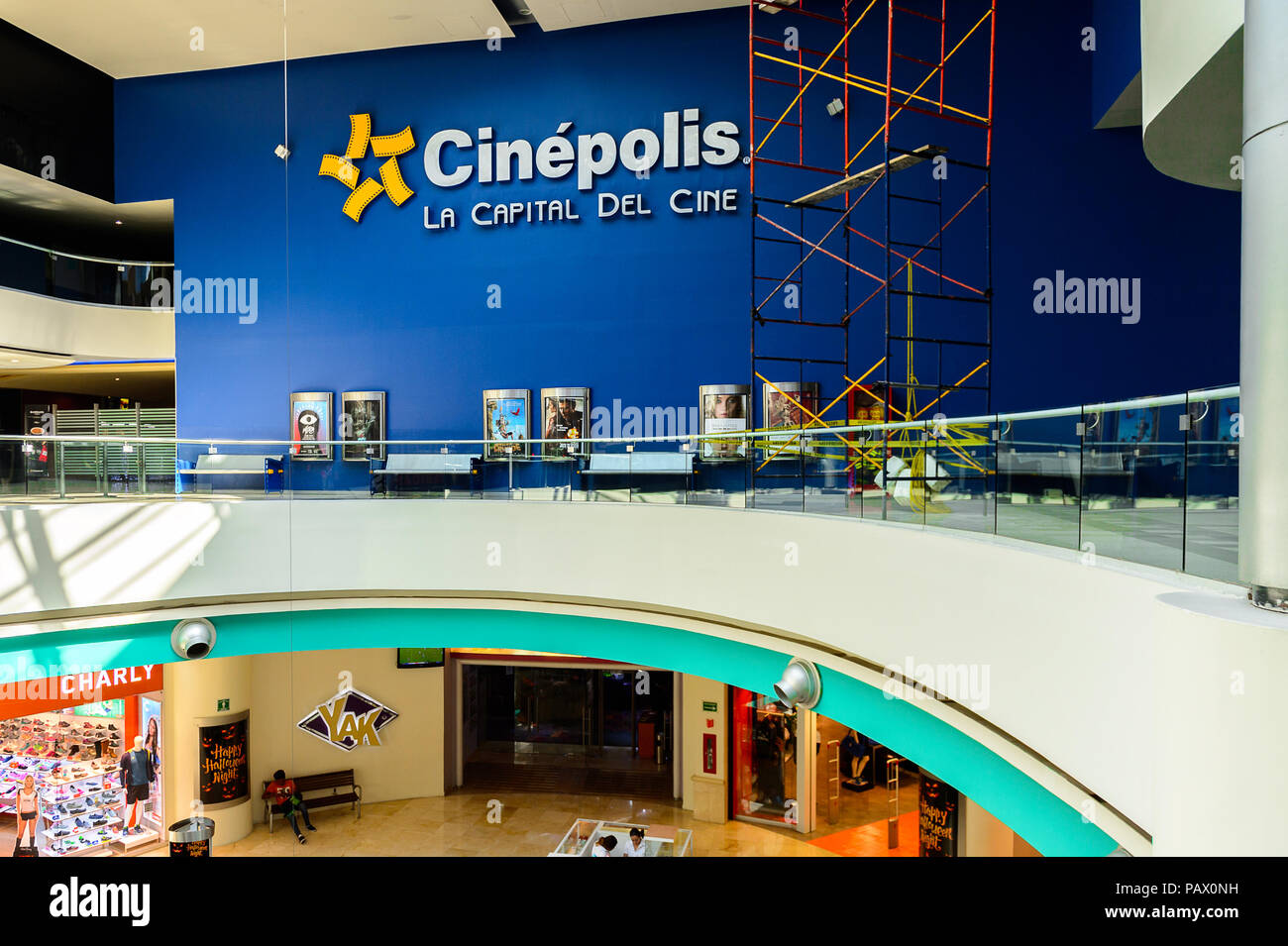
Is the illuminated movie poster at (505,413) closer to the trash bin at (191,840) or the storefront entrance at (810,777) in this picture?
the storefront entrance at (810,777)

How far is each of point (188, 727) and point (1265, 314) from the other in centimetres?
1419

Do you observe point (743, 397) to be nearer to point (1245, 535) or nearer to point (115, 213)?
point (1245, 535)

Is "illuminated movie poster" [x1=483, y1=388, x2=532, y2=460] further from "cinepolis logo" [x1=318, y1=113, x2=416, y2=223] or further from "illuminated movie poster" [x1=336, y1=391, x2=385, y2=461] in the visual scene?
"cinepolis logo" [x1=318, y1=113, x2=416, y2=223]

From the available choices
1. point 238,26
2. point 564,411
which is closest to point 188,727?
point 564,411

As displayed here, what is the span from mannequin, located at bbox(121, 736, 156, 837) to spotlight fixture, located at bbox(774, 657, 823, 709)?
10869 mm

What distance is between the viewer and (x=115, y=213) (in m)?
15.0

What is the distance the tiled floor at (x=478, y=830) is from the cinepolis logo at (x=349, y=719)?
1.12 metres

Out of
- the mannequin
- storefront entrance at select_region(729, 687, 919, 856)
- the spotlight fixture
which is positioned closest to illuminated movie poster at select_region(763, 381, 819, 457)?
storefront entrance at select_region(729, 687, 919, 856)

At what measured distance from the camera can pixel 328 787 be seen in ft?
43.9

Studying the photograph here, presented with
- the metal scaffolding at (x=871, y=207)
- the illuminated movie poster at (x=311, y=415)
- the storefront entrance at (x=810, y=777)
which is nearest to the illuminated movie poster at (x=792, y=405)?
the metal scaffolding at (x=871, y=207)

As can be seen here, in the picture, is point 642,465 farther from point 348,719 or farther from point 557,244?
point 348,719

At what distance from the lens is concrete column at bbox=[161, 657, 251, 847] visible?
40.5ft

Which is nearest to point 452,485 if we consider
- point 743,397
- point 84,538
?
A: point 84,538

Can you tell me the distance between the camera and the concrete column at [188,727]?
12359 mm
